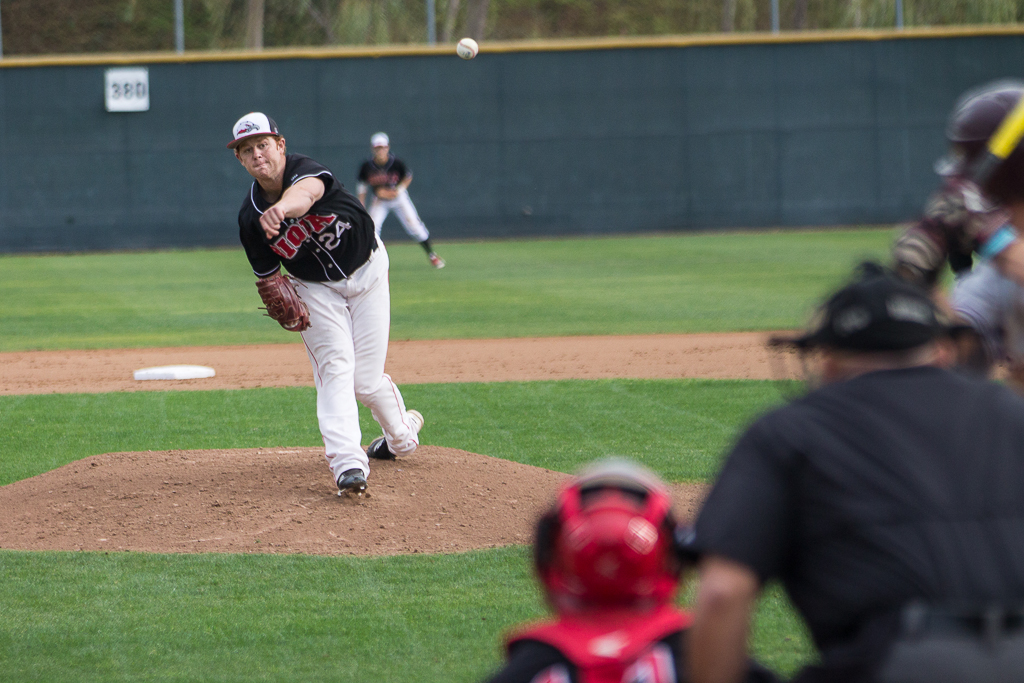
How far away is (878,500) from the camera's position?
66.5 inches

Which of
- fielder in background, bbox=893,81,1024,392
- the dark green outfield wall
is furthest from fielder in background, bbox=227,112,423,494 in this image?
the dark green outfield wall

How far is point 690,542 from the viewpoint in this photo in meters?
1.76

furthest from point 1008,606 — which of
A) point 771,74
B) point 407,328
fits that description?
point 771,74

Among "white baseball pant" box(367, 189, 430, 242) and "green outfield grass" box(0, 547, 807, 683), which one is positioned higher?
"green outfield grass" box(0, 547, 807, 683)

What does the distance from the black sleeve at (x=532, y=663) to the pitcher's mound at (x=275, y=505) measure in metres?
2.97

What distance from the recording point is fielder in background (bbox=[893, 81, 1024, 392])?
234 cm

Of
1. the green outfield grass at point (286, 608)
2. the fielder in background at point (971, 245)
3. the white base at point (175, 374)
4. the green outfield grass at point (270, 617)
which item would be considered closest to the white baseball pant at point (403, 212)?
the white base at point (175, 374)

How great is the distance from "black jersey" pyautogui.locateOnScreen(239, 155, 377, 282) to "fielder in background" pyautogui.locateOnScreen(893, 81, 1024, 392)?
2764 mm

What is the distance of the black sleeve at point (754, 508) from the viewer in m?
1.70

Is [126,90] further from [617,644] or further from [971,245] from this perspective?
[617,644]

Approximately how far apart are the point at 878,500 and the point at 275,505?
3.86 metres

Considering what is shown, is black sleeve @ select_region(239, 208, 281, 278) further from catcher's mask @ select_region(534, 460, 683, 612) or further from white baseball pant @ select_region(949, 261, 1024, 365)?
catcher's mask @ select_region(534, 460, 683, 612)

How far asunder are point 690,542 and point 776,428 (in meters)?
0.22

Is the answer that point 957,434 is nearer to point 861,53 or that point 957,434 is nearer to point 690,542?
point 690,542
